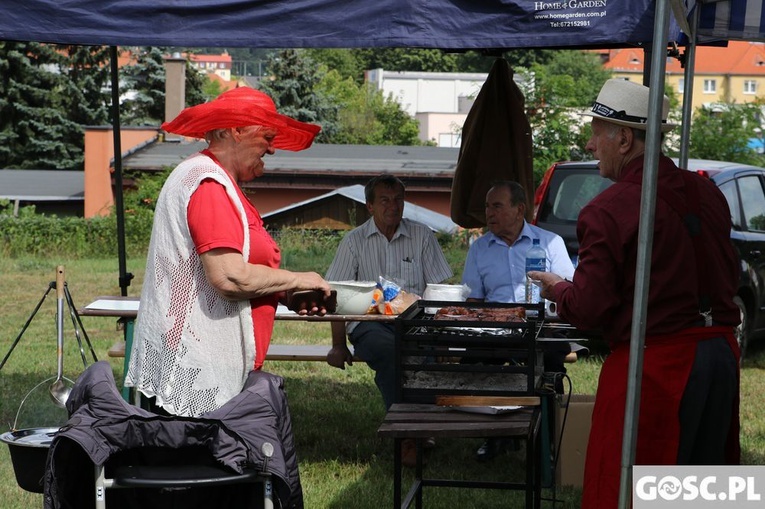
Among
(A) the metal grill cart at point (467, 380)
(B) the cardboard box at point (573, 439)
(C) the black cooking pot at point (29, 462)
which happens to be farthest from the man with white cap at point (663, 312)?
(C) the black cooking pot at point (29, 462)

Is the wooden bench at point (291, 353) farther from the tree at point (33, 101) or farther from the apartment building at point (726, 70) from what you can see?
the apartment building at point (726, 70)

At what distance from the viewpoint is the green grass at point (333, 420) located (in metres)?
5.58

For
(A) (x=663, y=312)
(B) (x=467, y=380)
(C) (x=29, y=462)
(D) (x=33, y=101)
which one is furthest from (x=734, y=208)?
(D) (x=33, y=101)

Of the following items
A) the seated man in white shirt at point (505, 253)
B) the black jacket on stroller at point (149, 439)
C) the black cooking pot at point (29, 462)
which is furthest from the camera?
the seated man in white shirt at point (505, 253)

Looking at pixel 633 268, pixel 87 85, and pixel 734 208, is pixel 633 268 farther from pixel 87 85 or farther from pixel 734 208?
pixel 87 85

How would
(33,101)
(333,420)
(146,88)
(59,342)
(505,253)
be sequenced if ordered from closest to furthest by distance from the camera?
1. (59,342)
2. (505,253)
3. (333,420)
4. (33,101)
5. (146,88)

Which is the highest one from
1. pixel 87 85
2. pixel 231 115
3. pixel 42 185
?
pixel 231 115

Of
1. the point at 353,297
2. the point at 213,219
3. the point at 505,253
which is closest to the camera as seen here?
the point at 213,219

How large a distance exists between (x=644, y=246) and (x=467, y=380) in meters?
1.36

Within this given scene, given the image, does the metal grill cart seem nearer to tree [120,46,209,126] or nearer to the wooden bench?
the wooden bench

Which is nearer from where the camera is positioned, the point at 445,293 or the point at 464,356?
the point at 464,356

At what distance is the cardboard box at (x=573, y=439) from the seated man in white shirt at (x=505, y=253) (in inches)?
20.8

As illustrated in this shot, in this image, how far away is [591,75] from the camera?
88562mm

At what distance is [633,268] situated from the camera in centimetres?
340
